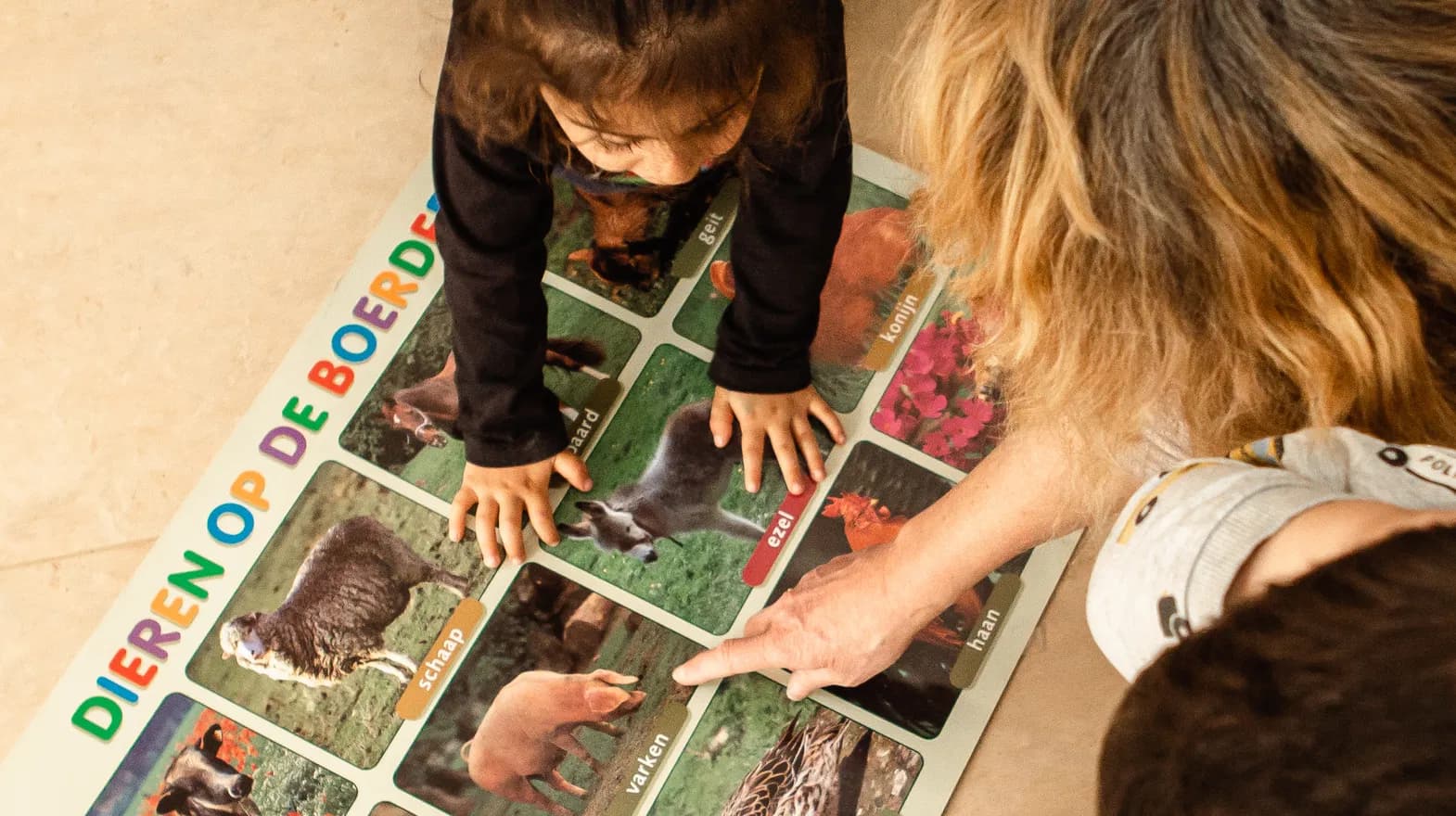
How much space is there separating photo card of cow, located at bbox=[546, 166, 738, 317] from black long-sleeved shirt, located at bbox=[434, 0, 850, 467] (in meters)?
0.05

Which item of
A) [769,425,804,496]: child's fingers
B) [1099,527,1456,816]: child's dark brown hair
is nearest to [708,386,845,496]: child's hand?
[769,425,804,496]: child's fingers

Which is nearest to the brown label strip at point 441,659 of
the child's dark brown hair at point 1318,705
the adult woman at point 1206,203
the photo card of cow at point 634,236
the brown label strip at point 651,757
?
the brown label strip at point 651,757

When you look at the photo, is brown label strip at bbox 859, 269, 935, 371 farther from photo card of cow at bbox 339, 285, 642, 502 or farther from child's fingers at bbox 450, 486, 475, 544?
child's fingers at bbox 450, 486, 475, 544

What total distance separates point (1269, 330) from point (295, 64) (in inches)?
26.5

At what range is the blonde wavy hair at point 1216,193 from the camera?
0.99 feet

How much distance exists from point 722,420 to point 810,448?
0.19 ft

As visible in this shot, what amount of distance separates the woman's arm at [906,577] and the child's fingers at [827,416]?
3.2 inches

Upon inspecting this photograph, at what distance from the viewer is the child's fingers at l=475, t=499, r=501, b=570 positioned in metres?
0.70

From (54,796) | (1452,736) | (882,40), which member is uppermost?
(882,40)

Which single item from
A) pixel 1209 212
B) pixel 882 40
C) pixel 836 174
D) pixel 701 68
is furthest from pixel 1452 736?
pixel 882 40

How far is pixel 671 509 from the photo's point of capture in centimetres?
72

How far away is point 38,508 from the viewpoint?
28.0 inches

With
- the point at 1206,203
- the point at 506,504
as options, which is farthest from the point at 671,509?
the point at 1206,203

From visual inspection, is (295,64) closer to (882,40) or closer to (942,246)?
(882,40)
